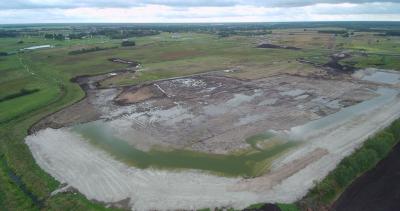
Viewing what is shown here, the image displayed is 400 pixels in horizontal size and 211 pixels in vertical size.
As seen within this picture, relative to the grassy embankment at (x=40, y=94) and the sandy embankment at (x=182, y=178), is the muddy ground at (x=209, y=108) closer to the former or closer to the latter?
the grassy embankment at (x=40, y=94)

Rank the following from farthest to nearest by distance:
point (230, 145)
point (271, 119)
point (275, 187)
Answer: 1. point (271, 119)
2. point (230, 145)
3. point (275, 187)

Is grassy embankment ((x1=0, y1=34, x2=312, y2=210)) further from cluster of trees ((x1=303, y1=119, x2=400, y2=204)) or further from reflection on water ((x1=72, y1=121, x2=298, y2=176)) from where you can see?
cluster of trees ((x1=303, y1=119, x2=400, y2=204))

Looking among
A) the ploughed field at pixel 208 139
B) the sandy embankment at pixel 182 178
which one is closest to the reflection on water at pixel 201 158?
the ploughed field at pixel 208 139

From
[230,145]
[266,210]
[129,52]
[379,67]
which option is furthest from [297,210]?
[129,52]

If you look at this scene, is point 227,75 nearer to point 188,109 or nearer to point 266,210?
point 188,109

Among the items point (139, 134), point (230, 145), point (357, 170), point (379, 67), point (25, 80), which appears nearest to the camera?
point (357, 170)

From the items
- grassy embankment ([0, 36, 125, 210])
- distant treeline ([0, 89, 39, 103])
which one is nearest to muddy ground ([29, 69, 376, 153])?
grassy embankment ([0, 36, 125, 210])

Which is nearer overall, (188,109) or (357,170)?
(357,170)
